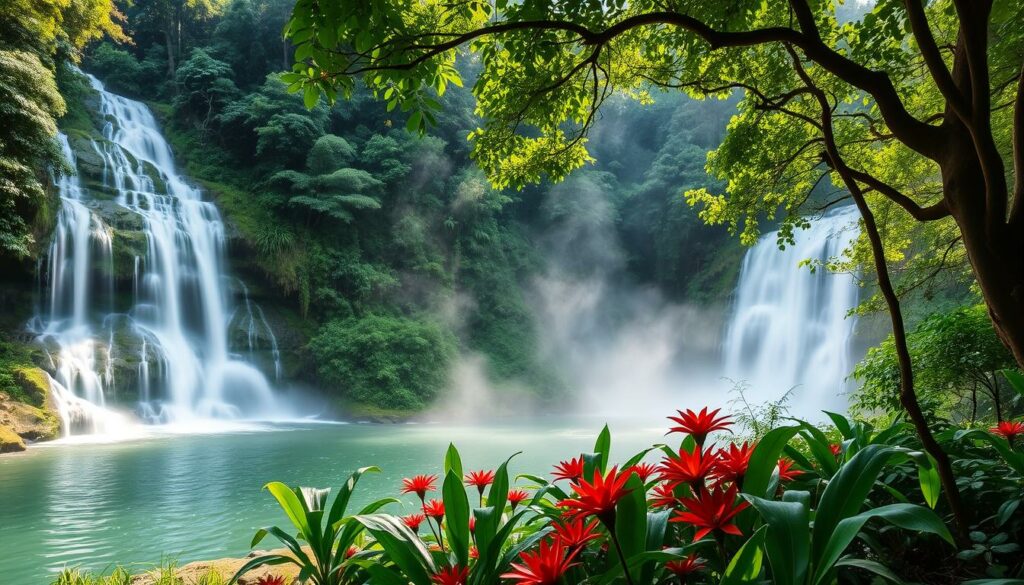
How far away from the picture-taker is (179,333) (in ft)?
50.6

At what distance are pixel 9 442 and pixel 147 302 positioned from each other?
661 cm

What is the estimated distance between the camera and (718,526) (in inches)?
38.0

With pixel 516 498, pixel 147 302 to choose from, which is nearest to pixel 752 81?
pixel 516 498

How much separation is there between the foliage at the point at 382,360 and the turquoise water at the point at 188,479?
3.02m

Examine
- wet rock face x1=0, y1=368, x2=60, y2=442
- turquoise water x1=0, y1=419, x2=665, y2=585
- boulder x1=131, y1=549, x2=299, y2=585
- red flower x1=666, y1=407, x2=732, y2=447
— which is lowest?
turquoise water x1=0, y1=419, x2=665, y2=585

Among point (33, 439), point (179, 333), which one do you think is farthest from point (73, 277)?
point (33, 439)

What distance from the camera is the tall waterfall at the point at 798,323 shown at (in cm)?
1652

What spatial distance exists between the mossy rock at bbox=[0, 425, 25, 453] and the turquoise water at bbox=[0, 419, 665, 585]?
1.30 feet

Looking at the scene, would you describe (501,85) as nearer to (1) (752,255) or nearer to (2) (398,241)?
(2) (398,241)

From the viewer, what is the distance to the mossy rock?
9094mm

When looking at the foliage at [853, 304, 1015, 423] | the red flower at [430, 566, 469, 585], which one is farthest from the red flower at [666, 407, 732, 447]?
the foliage at [853, 304, 1015, 423]

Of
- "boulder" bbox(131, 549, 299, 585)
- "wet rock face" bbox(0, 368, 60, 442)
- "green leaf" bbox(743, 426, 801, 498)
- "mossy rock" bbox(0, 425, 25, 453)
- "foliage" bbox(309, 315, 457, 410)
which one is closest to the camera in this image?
"green leaf" bbox(743, 426, 801, 498)

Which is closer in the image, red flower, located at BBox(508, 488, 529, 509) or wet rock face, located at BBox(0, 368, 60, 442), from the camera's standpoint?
red flower, located at BBox(508, 488, 529, 509)

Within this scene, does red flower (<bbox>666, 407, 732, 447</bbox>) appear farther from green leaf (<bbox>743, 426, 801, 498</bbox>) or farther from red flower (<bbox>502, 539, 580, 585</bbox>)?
red flower (<bbox>502, 539, 580, 585</bbox>)
